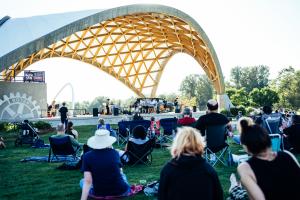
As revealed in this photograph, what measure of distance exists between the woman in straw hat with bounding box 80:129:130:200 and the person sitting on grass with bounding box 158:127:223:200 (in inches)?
52.1

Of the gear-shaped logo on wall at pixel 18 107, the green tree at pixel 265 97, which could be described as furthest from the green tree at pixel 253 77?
the gear-shaped logo on wall at pixel 18 107

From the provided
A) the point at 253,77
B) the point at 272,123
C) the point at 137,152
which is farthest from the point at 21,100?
the point at 253,77

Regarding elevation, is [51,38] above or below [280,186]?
above

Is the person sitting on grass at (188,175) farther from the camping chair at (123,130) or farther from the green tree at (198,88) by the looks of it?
the green tree at (198,88)

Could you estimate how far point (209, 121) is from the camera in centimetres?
672

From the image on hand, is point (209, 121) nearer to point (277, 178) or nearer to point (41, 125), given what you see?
point (277, 178)

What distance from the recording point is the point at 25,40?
15.0 m

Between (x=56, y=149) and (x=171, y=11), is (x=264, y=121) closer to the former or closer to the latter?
(x=56, y=149)

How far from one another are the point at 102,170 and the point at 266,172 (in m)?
2.03

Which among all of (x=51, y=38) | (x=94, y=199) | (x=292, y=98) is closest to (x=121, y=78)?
(x=51, y=38)

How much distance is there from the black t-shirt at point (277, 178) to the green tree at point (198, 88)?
8742 centimetres

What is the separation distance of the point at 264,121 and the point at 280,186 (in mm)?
6855

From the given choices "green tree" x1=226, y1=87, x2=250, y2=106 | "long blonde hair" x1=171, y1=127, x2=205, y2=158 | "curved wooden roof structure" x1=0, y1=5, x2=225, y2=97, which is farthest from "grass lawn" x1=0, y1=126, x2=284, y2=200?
"green tree" x1=226, y1=87, x2=250, y2=106

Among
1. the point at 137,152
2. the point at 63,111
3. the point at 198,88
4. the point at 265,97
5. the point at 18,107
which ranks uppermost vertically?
the point at 198,88
